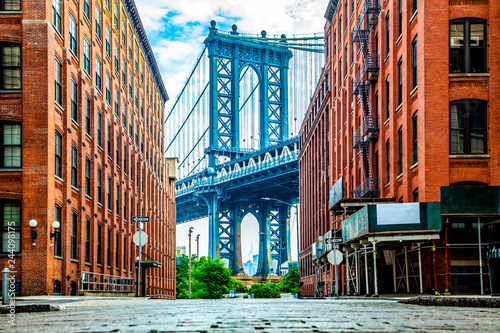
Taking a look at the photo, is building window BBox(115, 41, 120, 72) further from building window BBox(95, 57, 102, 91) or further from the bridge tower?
the bridge tower

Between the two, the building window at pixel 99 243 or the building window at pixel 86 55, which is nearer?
the building window at pixel 86 55

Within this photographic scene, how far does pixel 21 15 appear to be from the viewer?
95.5 feet

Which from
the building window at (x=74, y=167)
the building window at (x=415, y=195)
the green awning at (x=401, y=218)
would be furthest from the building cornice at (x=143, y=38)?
the green awning at (x=401, y=218)

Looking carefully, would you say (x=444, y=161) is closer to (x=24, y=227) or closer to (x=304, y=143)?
(x=24, y=227)

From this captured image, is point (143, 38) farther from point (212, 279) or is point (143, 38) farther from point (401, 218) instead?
point (401, 218)

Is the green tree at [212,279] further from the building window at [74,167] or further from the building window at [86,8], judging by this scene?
the building window at [74,167]

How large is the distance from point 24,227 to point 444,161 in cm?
1757

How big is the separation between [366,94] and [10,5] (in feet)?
70.8

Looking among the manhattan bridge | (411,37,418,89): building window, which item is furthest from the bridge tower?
(411,37,418,89): building window

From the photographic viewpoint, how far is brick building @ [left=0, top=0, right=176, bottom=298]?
92.0ft

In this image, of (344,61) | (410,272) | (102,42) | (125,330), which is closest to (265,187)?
(344,61)

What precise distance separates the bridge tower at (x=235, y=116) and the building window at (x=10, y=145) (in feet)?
282

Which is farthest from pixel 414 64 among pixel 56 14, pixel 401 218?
pixel 56 14

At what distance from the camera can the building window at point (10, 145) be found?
28.5 m
